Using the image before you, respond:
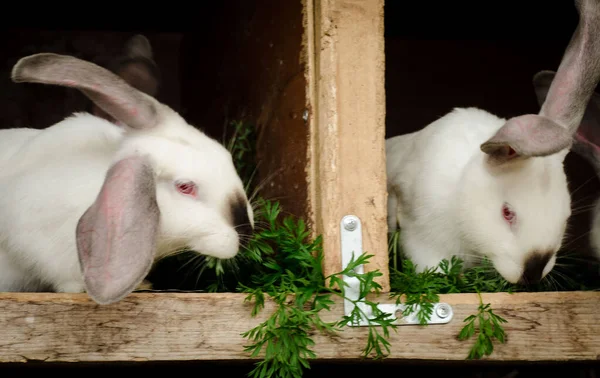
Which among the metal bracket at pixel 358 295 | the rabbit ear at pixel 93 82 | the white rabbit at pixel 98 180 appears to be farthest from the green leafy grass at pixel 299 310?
the rabbit ear at pixel 93 82

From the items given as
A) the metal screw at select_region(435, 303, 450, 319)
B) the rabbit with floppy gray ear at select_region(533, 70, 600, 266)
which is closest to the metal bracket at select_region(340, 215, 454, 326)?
the metal screw at select_region(435, 303, 450, 319)

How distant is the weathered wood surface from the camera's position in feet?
5.15

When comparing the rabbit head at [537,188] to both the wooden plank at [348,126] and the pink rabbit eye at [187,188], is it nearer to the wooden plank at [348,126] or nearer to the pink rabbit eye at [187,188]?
the wooden plank at [348,126]

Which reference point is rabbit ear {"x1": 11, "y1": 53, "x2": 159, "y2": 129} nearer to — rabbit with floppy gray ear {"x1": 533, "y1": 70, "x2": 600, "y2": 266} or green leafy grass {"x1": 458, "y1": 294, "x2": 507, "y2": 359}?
green leafy grass {"x1": 458, "y1": 294, "x2": 507, "y2": 359}

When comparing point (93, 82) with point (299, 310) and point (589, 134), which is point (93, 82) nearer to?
point (299, 310)

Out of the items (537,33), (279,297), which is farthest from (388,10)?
(279,297)

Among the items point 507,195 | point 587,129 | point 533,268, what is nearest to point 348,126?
point 507,195

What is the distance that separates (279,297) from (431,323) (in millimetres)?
321

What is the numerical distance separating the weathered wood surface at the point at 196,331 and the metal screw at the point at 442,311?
0.06ft

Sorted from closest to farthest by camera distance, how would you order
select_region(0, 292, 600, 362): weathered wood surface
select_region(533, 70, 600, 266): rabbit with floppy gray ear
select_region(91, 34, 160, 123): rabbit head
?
1. select_region(0, 292, 600, 362): weathered wood surface
2. select_region(533, 70, 600, 266): rabbit with floppy gray ear
3. select_region(91, 34, 160, 123): rabbit head

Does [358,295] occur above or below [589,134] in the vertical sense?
below

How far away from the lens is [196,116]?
297cm

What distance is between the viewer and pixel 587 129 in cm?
235

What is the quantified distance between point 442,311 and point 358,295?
0.59ft
